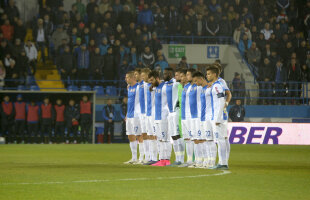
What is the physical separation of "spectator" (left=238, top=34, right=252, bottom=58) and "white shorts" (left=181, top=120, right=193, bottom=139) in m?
19.5

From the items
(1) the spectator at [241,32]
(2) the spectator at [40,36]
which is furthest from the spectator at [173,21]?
(2) the spectator at [40,36]

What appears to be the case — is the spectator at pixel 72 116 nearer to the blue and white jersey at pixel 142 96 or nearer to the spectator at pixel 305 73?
the spectator at pixel 305 73

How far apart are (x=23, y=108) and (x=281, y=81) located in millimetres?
12927

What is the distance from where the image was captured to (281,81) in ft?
104

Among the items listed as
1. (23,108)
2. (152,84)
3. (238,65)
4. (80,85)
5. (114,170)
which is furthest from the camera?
(238,65)

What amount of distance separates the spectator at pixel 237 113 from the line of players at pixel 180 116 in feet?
40.0

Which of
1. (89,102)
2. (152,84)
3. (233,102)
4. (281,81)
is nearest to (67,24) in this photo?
(89,102)

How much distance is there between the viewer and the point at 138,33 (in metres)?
30.7

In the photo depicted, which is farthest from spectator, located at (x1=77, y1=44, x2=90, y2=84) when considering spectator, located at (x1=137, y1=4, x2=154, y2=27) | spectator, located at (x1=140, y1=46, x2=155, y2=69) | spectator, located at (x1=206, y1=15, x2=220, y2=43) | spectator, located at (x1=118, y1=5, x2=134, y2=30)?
spectator, located at (x1=206, y1=15, x2=220, y2=43)

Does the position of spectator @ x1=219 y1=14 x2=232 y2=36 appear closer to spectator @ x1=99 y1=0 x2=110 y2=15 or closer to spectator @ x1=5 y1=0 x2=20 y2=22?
spectator @ x1=99 y1=0 x2=110 y2=15

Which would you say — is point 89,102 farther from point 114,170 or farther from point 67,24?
point 114,170

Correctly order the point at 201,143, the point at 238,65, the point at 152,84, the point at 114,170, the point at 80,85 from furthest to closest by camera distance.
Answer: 1. the point at 238,65
2. the point at 80,85
3. the point at 152,84
4. the point at 201,143
5. the point at 114,170

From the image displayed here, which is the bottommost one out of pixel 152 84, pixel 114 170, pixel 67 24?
pixel 114 170

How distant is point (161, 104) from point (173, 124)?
2.04ft
